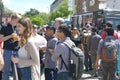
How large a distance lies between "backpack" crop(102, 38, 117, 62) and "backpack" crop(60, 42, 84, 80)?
3.32m

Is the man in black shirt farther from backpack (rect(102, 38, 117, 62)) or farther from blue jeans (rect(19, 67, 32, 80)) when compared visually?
blue jeans (rect(19, 67, 32, 80))

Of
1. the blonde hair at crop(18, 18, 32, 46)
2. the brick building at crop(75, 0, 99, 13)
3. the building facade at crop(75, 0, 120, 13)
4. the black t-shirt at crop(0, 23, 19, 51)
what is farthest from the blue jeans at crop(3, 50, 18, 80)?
the brick building at crop(75, 0, 99, 13)

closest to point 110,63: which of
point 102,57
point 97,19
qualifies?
point 102,57

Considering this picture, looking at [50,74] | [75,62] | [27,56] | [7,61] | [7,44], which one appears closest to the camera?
[27,56]

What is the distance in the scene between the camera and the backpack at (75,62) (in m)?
6.58

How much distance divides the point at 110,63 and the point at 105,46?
475mm

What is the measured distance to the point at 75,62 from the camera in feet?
22.2

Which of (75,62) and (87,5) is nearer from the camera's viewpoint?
(75,62)

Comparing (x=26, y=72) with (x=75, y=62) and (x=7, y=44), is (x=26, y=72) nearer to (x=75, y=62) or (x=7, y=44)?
(x=75, y=62)

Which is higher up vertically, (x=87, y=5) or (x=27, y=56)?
(x=87, y=5)

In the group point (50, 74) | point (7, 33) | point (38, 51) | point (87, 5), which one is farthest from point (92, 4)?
point (38, 51)

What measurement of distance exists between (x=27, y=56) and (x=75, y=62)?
909mm

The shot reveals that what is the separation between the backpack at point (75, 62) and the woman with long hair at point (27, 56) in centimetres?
70

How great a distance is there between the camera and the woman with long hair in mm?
6180
